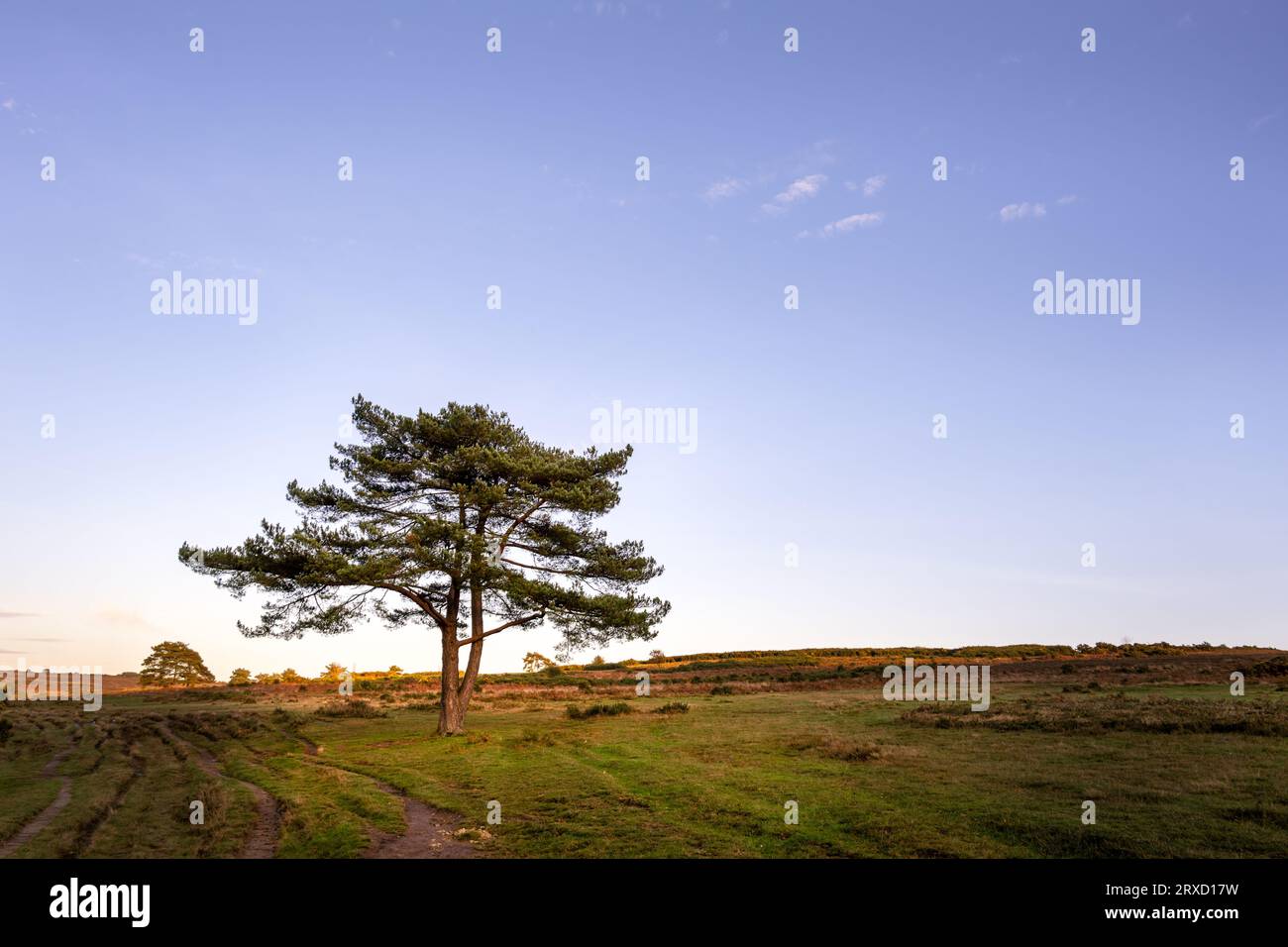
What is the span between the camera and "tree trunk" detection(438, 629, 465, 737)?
30984 millimetres

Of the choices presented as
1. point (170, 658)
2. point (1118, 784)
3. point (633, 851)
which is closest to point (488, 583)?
point (633, 851)

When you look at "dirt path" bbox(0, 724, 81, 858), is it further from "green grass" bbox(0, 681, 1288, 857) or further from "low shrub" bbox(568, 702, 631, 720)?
"low shrub" bbox(568, 702, 631, 720)

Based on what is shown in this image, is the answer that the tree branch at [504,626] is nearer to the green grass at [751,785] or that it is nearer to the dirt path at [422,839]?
the green grass at [751,785]

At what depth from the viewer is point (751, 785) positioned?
18.0 m

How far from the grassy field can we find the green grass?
3.5 inches

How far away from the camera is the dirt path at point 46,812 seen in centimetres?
1370

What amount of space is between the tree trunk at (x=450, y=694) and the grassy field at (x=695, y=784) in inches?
47.3

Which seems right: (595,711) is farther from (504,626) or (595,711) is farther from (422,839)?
(422,839)

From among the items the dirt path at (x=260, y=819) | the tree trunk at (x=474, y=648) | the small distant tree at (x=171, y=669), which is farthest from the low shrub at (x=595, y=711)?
the small distant tree at (x=171, y=669)
